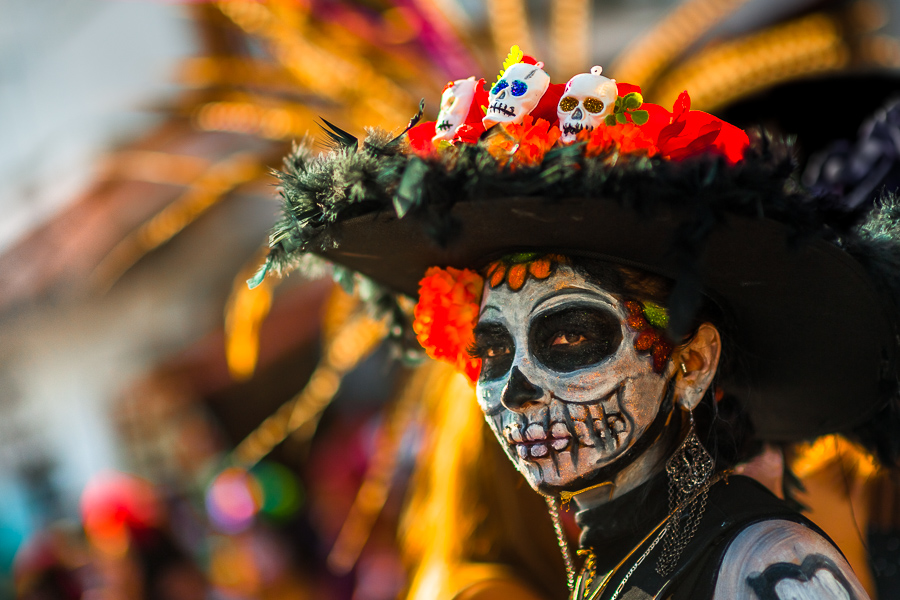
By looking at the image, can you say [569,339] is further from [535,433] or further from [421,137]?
[421,137]

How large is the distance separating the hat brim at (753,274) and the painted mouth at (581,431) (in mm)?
318

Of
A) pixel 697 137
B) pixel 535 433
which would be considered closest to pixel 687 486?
pixel 535 433

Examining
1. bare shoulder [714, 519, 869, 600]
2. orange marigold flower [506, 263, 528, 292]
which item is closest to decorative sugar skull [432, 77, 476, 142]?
orange marigold flower [506, 263, 528, 292]

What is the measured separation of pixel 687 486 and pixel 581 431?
0.28m

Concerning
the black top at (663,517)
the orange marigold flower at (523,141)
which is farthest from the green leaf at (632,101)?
the black top at (663,517)

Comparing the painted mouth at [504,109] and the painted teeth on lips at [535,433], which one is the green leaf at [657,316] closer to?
the painted teeth on lips at [535,433]

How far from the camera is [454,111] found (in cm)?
185

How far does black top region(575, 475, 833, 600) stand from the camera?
5.34 ft

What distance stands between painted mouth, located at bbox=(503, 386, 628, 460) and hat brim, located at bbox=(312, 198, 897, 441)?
318 millimetres

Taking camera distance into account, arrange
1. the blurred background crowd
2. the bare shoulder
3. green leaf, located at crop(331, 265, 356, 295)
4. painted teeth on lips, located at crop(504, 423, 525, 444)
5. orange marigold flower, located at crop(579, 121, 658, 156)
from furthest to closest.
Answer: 1. the blurred background crowd
2. green leaf, located at crop(331, 265, 356, 295)
3. painted teeth on lips, located at crop(504, 423, 525, 444)
4. orange marigold flower, located at crop(579, 121, 658, 156)
5. the bare shoulder

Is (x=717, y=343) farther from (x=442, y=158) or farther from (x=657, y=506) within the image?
(x=442, y=158)

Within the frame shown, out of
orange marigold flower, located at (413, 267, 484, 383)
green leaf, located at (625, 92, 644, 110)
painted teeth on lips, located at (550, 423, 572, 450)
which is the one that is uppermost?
green leaf, located at (625, 92, 644, 110)

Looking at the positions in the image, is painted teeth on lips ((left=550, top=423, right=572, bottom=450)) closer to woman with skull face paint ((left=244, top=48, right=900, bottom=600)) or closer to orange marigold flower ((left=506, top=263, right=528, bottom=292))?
woman with skull face paint ((left=244, top=48, right=900, bottom=600))

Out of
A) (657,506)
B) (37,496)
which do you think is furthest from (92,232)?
(657,506)
